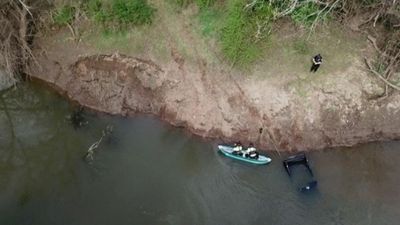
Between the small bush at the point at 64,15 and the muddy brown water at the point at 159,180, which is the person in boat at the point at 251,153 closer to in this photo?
the muddy brown water at the point at 159,180

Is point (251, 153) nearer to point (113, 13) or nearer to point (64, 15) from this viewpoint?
point (113, 13)

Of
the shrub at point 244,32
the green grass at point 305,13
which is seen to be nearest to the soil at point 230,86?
the shrub at point 244,32

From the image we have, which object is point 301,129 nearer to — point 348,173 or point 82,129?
point 348,173

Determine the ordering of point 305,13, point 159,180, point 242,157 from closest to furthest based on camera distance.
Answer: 1. point 159,180
2. point 242,157
3. point 305,13

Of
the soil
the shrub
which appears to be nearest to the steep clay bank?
the soil

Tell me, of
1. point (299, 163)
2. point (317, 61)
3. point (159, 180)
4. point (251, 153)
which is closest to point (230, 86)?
point (251, 153)

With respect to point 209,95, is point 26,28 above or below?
above

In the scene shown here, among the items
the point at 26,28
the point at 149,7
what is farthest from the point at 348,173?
the point at 26,28
